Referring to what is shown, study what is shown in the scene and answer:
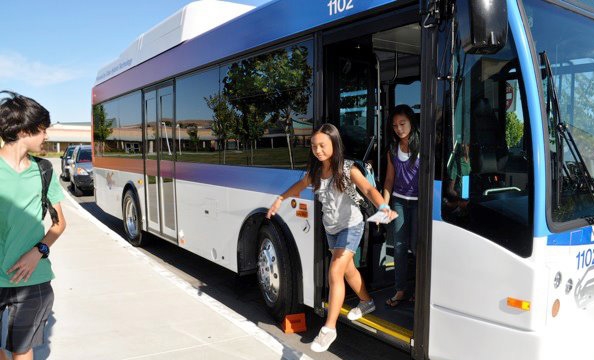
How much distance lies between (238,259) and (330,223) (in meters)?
1.75

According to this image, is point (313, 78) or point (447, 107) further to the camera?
point (313, 78)

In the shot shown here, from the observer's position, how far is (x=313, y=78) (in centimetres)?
421

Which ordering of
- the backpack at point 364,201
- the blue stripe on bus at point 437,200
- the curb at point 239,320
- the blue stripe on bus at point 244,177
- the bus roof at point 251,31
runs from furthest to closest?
the blue stripe on bus at point 244,177
the curb at point 239,320
the bus roof at point 251,31
the backpack at point 364,201
the blue stripe on bus at point 437,200

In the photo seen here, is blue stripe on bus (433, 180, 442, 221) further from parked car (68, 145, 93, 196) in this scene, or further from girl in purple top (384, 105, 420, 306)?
parked car (68, 145, 93, 196)

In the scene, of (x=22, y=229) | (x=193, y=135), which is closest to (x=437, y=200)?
(x=22, y=229)

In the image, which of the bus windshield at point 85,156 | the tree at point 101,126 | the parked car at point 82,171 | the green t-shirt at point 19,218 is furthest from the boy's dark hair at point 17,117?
the bus windshield at point 85,156

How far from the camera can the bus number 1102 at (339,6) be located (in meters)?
3.77

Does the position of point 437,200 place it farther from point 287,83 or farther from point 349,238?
point 287,83

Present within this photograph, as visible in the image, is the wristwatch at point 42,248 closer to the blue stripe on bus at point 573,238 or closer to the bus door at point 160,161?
the blue stripe on bus at point 573,238

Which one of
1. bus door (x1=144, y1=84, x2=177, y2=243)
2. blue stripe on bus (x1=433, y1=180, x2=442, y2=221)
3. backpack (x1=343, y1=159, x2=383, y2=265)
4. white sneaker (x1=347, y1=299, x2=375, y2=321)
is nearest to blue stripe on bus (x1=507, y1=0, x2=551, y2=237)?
blue stripe on bus (x1=433, y1=180, x2=442, y2=221)

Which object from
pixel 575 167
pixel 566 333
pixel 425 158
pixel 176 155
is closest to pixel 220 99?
pixel 176 155

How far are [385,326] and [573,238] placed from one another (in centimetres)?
148

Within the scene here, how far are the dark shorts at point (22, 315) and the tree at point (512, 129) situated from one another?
9.27 ft

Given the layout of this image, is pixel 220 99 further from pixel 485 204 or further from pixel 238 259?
pixel 485 204
